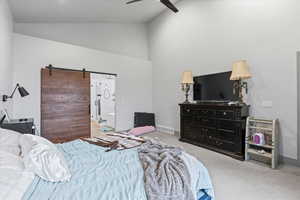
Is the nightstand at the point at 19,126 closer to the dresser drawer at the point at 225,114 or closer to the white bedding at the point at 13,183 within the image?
the white bedding at the point at 13,183

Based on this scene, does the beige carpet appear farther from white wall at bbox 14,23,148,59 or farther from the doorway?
white wall at bbox 14,23,148,59

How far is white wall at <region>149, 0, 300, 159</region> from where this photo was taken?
2.98 meters

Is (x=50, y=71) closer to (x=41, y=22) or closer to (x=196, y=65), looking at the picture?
(x=41, y=22)

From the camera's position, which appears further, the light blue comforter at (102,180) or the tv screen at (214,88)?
the tv screen at (214,88)

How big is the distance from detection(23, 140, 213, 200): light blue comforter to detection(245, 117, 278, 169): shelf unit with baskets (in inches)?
81.1

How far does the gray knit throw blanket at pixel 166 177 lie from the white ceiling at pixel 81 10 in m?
3.79

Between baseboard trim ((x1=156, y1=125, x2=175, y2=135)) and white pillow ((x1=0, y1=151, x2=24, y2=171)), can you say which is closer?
white pillow ((x1=0, y1=151, x2=24, y2=171))

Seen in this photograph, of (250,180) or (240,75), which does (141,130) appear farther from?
(250,180)

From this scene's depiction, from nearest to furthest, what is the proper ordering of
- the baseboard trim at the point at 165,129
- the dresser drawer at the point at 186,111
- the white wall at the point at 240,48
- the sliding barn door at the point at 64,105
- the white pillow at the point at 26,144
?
the white pillow at the point at 26,144
the white wall at the point at 240,48
the sliding barn door at the point at 64,105
the dresser drawer at the point at 186,111
the baseboard trim at the point at 165,129

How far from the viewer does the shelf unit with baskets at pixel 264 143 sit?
2.85 meters

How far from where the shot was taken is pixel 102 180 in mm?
1217

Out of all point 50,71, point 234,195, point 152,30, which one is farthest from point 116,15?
point 234,195

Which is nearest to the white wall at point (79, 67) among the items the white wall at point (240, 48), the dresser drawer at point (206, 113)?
the white wall at point (240, 48)

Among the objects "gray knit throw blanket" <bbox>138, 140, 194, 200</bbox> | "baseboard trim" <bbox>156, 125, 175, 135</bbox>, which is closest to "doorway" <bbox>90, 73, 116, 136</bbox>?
"baseboard trim" <bbox>156, 125, 175, 135</bbox>
